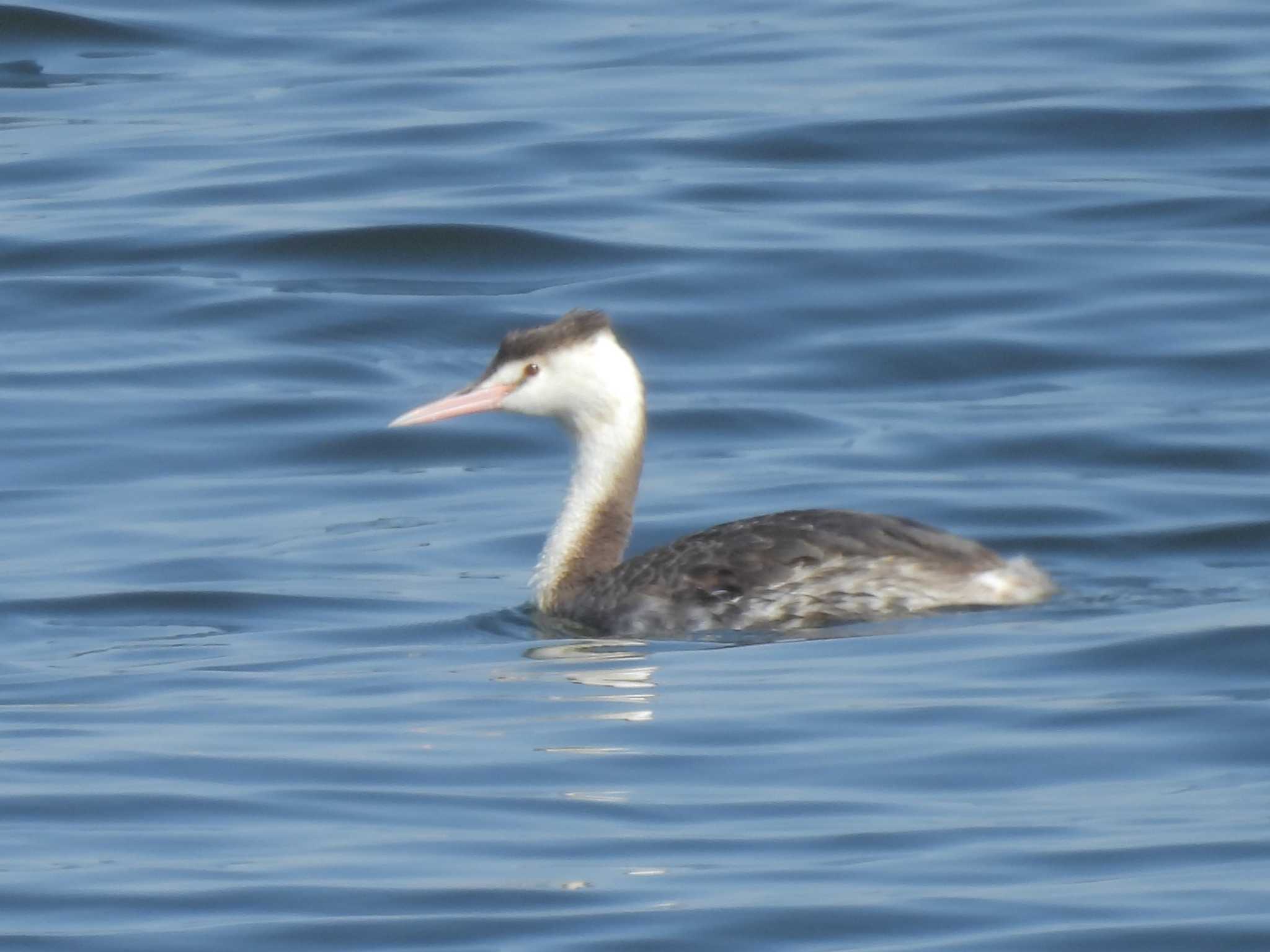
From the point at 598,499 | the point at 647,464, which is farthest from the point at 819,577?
the point at 647,464

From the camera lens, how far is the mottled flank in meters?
9.48

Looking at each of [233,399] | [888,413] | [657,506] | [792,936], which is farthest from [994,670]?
[233,399]

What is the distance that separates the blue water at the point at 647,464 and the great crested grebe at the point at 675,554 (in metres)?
0.15

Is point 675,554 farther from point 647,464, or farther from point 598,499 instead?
point 647,464

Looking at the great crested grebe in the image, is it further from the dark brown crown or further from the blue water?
the blue water

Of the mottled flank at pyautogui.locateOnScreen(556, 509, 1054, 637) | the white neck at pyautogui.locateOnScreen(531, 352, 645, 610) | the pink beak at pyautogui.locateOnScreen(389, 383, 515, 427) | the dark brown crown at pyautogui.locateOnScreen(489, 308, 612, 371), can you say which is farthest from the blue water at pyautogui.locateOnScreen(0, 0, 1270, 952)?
the dark brown crown at pyautogui.locateOnScreen(489, 308, 612, 371)

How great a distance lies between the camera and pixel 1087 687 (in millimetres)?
8273

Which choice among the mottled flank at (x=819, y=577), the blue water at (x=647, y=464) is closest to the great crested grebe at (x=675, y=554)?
the mottled flank at (x=819, y=577)

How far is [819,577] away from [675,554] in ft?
1.74

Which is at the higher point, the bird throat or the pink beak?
the pink beak

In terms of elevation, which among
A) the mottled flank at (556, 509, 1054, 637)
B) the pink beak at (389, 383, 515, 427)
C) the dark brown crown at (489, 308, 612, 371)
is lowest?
the mottled flank at (556, 509, 1054, 637)

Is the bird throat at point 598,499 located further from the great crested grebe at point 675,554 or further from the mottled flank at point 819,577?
the mottled flank at point 819,577

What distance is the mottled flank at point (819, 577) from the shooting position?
31.1ft

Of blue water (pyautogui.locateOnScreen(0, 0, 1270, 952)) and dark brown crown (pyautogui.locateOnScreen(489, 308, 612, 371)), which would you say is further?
dark brown crown (pyautogui.locateOnScreen(489, 308, 612, 371))
